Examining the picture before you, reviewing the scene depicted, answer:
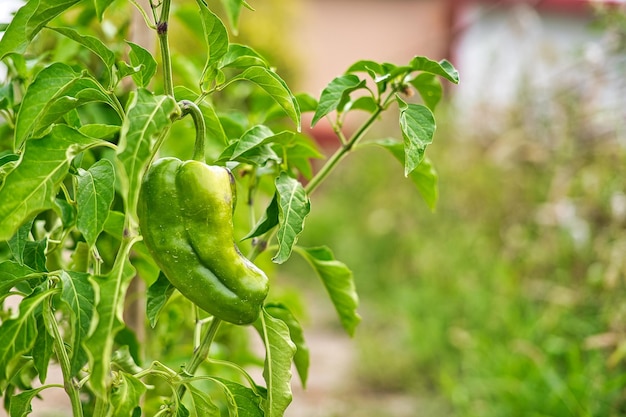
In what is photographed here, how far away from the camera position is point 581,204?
11.4 ft

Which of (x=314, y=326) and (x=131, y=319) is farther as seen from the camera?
(x=314, y=326)

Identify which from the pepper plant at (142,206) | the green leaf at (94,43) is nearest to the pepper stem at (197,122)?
the pepper plant at (142,206)

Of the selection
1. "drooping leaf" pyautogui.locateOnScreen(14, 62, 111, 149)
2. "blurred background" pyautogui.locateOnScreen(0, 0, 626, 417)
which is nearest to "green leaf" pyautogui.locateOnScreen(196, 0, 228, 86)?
"drooping leaf" pyautogui.locateOnScreen(14, 62, 111, 149)

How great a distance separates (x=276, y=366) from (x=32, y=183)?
330 mm

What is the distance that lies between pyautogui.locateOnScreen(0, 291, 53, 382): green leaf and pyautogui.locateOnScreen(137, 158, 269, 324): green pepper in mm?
129

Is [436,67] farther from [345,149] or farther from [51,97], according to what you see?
[51,97]

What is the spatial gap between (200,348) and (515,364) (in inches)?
81.5

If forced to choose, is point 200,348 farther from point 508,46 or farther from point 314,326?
point 508,46

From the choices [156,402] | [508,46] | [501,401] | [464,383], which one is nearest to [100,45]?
[156,402]

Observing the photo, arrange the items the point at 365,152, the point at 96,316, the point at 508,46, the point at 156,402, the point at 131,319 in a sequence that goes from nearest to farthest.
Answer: the point at 96,316 → the point at 156,402 → the point at 131,319 → the point at 508,46 → the point at 365,152

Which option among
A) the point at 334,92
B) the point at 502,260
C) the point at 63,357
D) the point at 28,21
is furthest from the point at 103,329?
the point at 502,260

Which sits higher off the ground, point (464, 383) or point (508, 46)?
point (508, 46)

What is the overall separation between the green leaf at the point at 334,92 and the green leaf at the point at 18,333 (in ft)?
1.22

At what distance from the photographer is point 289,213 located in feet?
2.87
